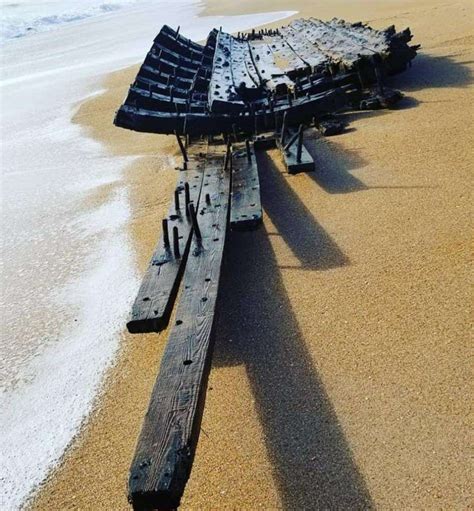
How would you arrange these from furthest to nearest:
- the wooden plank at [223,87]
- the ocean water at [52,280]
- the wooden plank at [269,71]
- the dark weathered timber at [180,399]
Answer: the wooden plank at [269,71] → the wooden plank at [223,87] → the ocean water at [52,280] → the dark weathered timber at [180,399]

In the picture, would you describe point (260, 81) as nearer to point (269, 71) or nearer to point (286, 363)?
point (269, 71)

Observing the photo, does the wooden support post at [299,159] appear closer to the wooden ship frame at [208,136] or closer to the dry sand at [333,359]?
the wooden ship frame at [208,136]

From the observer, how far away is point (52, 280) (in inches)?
174

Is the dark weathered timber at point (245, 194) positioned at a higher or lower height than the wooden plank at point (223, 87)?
lower

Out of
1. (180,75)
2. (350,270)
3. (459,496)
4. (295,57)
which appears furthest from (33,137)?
(459,496)

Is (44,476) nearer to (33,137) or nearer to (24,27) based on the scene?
(33,137)

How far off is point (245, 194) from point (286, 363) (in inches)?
72.1

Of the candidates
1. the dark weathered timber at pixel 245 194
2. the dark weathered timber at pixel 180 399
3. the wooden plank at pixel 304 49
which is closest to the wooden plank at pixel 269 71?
the wooden plank at pixel 304 49

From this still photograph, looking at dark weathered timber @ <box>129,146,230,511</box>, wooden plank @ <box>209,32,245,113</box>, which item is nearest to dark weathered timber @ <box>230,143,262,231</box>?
dark weathered timber @ <box>129,146,230,511</box>

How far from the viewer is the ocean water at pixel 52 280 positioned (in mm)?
2971

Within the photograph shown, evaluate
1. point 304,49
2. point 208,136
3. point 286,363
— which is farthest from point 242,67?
point 286,363

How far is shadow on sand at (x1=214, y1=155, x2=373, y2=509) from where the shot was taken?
2309 millimetres

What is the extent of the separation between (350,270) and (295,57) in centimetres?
625

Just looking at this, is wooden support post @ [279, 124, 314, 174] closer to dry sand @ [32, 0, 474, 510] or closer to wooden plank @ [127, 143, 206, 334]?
dry sand @ [32, 0, 474, 510]
